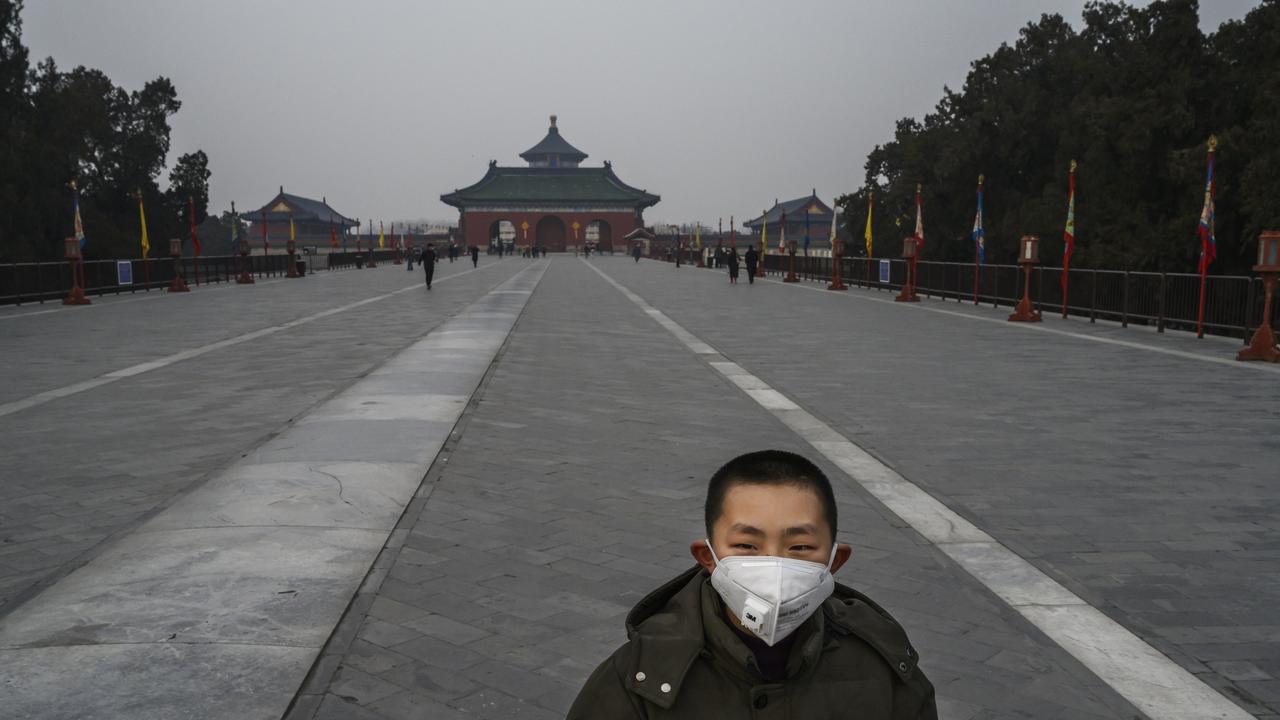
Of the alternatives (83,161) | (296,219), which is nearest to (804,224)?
(296,219)

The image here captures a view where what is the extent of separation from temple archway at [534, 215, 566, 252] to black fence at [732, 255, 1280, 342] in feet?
262

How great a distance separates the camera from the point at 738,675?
1699 mm

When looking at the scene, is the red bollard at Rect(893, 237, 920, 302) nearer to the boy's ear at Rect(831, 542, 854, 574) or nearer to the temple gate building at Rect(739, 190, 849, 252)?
the boy's ear at Rect(831, 542, 854, 574)

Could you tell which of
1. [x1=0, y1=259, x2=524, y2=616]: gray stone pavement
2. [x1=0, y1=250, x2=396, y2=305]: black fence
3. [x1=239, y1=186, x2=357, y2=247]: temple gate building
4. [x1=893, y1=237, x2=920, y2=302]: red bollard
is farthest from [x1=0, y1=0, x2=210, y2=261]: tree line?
[x1=239, y1=186, x2=357, y2=247]: temple gate building

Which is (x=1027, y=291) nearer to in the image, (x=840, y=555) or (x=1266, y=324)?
(x=1266, y=324)

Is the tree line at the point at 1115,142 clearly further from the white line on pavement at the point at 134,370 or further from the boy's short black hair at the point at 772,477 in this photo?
the boy's short black hair at the point at 772,477

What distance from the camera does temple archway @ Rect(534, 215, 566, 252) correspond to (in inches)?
4190

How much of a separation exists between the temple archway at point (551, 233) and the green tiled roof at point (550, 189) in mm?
2496

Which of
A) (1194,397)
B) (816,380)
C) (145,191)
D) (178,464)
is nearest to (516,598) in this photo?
(178,464)

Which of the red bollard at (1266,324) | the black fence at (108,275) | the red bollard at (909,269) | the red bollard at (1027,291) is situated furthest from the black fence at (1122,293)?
the black fence at (108,275)

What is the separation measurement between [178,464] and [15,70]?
108ft

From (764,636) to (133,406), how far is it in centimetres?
879

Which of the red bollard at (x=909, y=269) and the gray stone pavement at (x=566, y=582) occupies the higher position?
the red bollard at (x=909, y=269)

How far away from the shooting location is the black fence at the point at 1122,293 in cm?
1599
